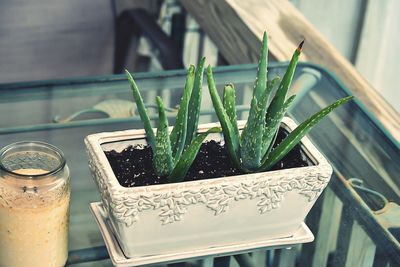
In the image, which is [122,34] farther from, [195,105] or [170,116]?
[195,105]

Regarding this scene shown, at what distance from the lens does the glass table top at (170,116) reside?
→ 3.76 feet

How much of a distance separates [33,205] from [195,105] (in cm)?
21

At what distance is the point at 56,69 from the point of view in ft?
6.48

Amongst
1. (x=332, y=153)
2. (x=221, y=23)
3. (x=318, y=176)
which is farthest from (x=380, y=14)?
(x=318, y=176)

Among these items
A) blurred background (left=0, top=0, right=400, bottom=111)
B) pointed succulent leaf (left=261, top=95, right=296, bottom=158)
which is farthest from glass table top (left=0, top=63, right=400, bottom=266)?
blurred background (left=0, top=0, right=400, bottom=111)

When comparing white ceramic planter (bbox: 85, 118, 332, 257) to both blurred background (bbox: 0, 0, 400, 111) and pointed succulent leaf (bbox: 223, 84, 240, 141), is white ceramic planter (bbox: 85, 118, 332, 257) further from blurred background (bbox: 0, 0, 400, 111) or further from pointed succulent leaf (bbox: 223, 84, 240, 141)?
blurred background (bbox: 0, 0, 400, 111)

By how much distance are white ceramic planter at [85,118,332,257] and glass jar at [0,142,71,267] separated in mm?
48

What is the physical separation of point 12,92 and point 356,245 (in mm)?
573

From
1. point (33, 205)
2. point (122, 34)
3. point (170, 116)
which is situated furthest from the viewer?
point (122, 34)

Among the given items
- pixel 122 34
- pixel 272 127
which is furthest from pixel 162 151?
pixel 122 34

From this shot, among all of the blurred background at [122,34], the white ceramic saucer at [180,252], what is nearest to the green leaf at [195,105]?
the white ceramic saucer at [180,252]

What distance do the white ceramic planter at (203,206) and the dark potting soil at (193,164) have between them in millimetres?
16

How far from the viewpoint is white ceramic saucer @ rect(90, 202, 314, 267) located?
3.05ft

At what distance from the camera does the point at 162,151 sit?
90 centimetres
